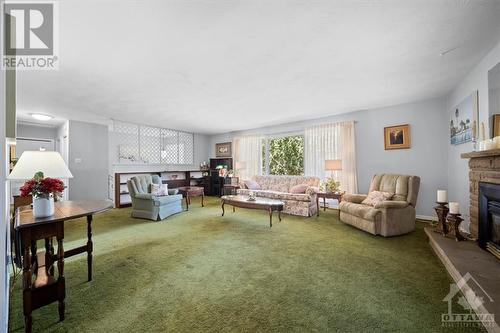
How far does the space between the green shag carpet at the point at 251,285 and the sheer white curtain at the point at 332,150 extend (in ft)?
6.32

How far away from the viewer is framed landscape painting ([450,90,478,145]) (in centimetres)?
297

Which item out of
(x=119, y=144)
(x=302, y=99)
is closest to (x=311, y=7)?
(x=302, y=99)

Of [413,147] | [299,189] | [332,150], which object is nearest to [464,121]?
[413,147]

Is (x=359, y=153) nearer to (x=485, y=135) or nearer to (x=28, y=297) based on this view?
(x=485, y=135)

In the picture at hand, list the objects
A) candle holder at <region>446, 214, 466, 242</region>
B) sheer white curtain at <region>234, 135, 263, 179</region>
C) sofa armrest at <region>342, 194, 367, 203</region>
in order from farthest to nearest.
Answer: sheer white curtain at <region>234, 135, 263, 179</region>, sofa armrest at <region>342, 194, 367, 203</region>, candle holder at <region>446, 214, 466, 242</region>

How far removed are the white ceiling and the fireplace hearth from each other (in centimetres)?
165

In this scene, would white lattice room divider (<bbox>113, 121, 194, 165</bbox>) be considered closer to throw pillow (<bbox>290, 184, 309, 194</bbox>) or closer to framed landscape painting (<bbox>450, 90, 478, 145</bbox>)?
throw pillow (<bbox>290, 184, 309, 194</bbox>)

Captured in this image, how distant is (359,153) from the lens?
512cm

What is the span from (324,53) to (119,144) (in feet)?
20.2

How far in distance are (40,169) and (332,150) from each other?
17.9 feet

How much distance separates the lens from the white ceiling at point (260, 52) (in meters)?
1.79

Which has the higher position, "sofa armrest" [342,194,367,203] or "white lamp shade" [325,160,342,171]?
"white lamp shade" [325,160,342,171]

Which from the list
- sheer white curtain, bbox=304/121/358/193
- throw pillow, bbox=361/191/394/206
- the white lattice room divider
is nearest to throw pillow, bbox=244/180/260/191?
sheer white curtain, bbox=304/121/358/193

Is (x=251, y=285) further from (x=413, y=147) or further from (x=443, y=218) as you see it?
(x=413, y=147)
